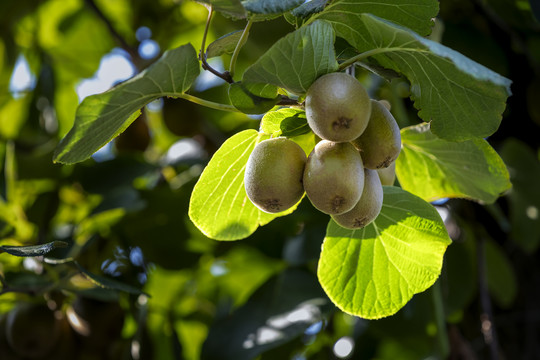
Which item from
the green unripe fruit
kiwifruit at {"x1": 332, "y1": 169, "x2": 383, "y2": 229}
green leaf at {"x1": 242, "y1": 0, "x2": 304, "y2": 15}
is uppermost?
green leaf at {"x1": 242, "y1": 0, "x2": 304, "y2": 15}

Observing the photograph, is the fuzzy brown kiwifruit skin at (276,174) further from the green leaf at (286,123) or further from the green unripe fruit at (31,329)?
the green unripe fruit at (31,329)

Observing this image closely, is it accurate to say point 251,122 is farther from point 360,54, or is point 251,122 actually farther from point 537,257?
point 360,54

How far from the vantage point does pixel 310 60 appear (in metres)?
0.79

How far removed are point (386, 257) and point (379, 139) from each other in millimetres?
298

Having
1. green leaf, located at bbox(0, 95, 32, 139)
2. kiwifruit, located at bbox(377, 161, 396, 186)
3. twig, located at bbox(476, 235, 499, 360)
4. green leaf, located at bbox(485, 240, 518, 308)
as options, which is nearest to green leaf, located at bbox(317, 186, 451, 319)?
kiwifruit, located at bbox(377, 161, 396, 186)

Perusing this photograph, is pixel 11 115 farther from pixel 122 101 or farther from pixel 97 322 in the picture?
pixel 122 101

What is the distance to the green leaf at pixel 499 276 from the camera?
203 centimetres

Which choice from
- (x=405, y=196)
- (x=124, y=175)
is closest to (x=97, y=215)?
(x=124, y=175)

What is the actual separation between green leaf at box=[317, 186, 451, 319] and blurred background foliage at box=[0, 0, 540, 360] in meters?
0.54

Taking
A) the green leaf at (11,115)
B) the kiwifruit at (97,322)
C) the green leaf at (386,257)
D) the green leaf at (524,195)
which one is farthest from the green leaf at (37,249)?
the green leaf at (11,115)

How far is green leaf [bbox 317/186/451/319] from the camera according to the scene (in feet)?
3.27

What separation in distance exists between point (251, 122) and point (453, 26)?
860 millimetres

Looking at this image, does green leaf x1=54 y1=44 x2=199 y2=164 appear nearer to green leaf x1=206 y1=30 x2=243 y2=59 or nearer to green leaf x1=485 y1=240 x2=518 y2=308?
green leaf x1=206 y1=30 x2=243 y2=59

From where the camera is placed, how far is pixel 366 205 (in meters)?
0.86
